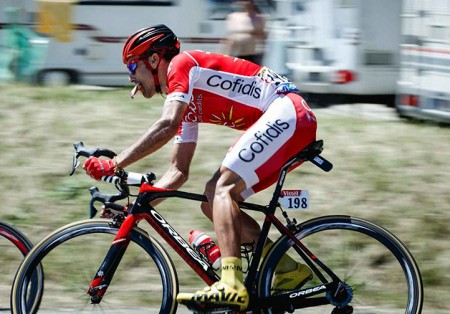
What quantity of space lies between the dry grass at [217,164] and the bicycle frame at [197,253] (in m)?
1.27

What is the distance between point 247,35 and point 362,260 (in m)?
5.36

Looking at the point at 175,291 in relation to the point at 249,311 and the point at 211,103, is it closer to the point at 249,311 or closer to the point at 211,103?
the point at 249,311

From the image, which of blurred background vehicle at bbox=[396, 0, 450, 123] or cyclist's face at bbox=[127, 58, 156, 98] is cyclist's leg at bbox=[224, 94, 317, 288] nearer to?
cyclist's face at bbox=[127, 58, 156, 98]

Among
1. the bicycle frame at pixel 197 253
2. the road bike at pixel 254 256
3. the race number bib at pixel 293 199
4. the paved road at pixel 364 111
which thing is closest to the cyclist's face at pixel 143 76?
the road bike at pixel 254 256

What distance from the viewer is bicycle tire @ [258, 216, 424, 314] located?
5570mm

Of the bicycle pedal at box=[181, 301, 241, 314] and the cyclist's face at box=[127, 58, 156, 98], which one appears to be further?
the cyclist's face at box=[127, 58, 156, 98]

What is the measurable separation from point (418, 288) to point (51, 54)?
10039 mm

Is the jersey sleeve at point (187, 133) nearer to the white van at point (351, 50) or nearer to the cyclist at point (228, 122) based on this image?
the cyclist at point (228, 122)

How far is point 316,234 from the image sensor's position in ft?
18.6

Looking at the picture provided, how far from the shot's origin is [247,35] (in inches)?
427

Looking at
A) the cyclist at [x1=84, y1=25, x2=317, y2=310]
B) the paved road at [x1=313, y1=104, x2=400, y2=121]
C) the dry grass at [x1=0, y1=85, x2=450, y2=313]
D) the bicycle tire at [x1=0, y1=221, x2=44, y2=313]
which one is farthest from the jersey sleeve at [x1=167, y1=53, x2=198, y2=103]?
the paved road at [x1=313, y1=104, x2=400, y2=121]

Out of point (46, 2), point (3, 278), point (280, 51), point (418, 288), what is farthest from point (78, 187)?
point (46, 2)

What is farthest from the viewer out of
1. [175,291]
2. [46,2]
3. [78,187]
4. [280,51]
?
[46,2]

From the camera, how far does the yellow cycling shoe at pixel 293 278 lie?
5645 millimetres
